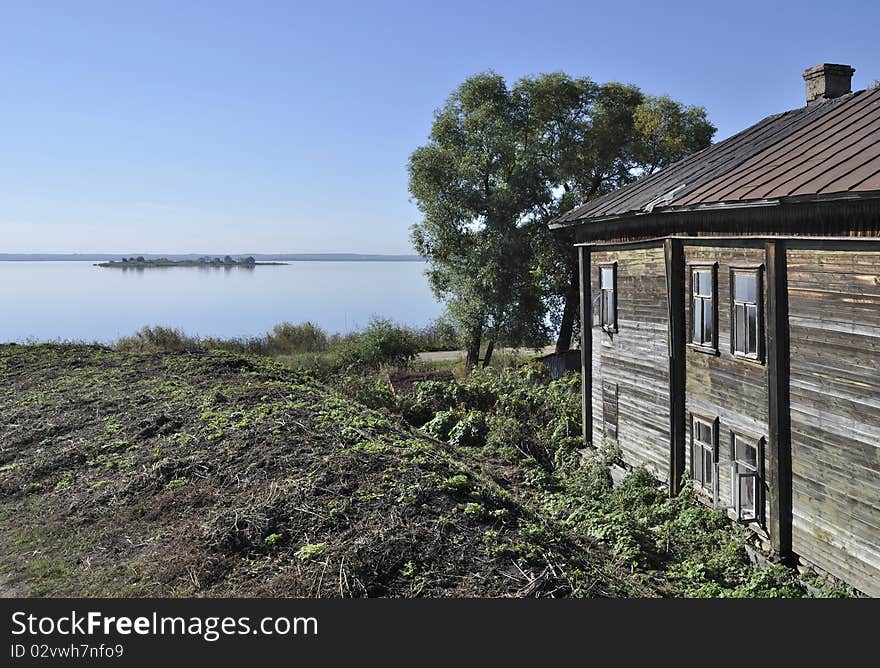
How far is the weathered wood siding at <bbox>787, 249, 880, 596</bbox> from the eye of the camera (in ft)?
27.8

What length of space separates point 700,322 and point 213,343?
1039 inches

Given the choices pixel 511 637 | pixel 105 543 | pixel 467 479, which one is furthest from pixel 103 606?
pixel 467 479

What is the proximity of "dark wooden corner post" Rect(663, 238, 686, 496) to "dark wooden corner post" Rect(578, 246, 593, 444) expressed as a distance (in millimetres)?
3946

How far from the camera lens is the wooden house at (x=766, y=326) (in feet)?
28.7

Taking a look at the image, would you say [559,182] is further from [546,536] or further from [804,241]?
[546,536]

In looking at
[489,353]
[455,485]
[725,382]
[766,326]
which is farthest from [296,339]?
[766,326]

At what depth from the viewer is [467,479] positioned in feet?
33.1

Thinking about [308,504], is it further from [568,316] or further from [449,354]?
[449,354]

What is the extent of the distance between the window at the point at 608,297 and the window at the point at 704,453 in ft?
11.6

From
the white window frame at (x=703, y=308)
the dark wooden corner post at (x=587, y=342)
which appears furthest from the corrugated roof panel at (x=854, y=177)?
the dark wooden corner post at (x=587, y=342)

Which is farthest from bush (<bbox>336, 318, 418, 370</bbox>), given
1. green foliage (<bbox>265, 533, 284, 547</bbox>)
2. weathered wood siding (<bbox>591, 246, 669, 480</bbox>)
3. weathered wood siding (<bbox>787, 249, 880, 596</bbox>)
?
green foliage (<bbox>265, 533, 284, 547</bbox>)

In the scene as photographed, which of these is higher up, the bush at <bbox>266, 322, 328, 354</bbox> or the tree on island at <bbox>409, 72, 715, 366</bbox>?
the tree on island at <bbox>409, 72, 715, 366</bbox>

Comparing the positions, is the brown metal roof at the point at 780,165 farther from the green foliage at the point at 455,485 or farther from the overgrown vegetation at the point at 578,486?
the green foliage at the point at 455,485

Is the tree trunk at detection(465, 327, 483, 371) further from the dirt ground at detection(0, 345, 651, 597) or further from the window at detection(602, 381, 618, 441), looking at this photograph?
the dirt ground at detection(0, 345, 651, 597)
